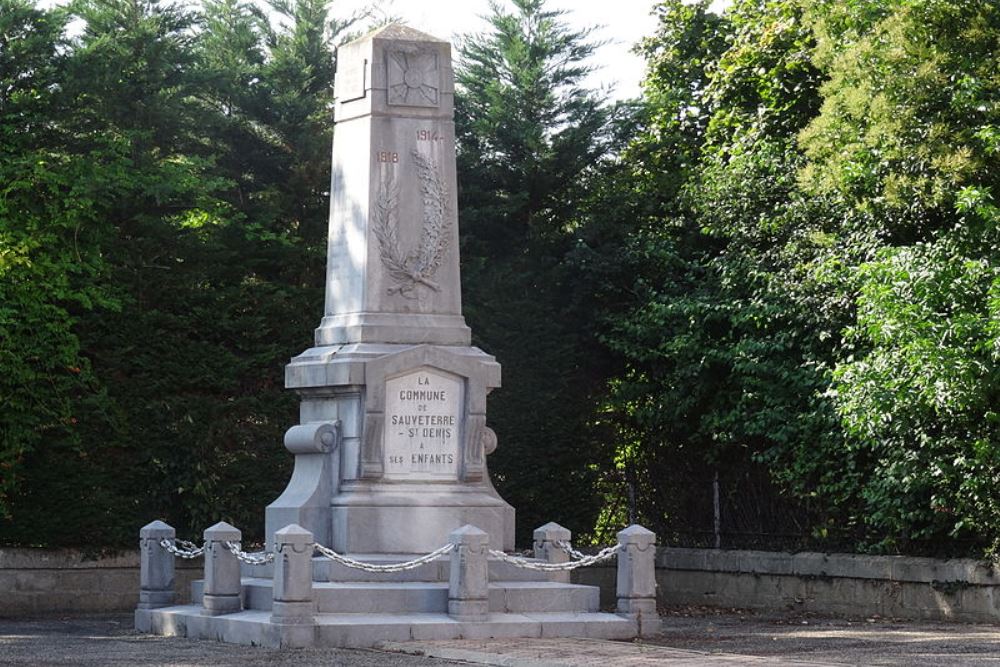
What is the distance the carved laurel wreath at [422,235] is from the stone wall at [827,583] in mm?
6914

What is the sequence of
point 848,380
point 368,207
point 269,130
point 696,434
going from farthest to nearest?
point 269,130 < point 696,434 < point 848,380 < point 368,207

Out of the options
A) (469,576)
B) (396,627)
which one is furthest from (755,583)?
(396,627)

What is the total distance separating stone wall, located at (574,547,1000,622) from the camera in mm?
20219

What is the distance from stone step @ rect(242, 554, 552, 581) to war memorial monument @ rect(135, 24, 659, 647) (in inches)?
0.7

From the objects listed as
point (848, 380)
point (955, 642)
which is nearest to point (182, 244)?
point (848, 380)

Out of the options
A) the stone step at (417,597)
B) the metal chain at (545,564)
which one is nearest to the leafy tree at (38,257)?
the stone step at (417,597)

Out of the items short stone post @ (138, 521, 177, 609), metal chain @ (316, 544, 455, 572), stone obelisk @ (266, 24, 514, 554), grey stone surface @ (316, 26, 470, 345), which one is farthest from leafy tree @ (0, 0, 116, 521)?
metal chain @ (316, 544, 455, 572)

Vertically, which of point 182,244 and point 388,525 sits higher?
point 182,244

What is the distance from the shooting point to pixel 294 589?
612 inches

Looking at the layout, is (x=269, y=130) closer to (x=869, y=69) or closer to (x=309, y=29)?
(x=309, y=29)

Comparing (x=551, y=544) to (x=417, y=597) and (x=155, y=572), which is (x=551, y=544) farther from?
(x=155, y=572)

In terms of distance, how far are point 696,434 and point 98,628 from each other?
345 inches

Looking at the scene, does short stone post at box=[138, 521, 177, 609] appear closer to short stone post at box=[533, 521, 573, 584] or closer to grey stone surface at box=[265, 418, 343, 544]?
grey stone surface at box=[265, 418, 343, 544]

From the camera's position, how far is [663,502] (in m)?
25.5
